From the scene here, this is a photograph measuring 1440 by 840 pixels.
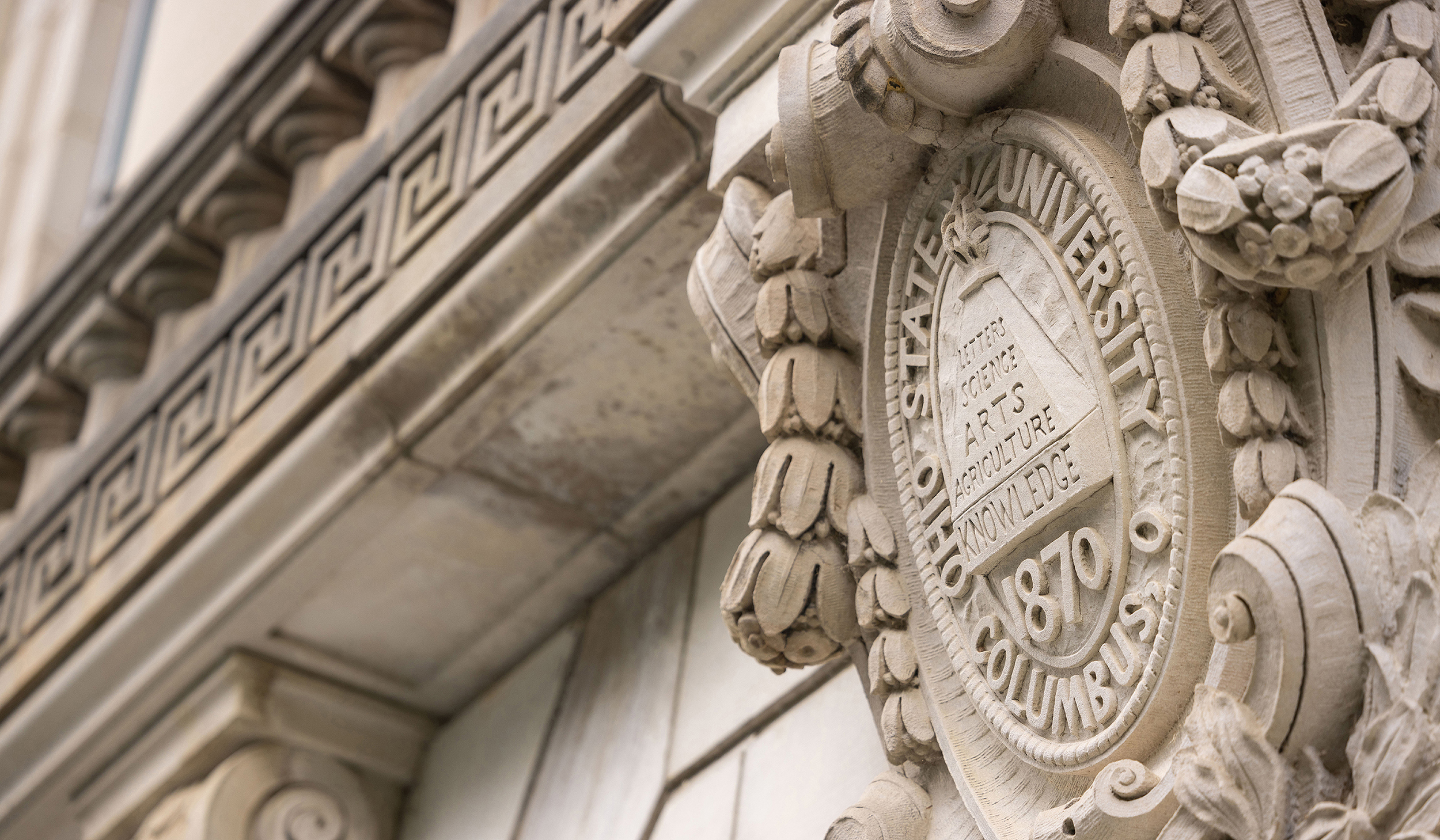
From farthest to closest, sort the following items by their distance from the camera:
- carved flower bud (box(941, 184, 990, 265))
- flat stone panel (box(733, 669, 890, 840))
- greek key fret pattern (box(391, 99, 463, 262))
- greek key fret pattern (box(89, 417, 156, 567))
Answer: greek key fret pattern (box(89, 417, 156, 567)), greek key fret pattern (box(391, 99, 463, 262)), flat stone panel (box(733, 669, 890, 840)), carved flower bud (box(941, 184, 990, 265))

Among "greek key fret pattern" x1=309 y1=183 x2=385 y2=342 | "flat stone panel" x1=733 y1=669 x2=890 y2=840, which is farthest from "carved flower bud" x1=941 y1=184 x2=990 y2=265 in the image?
"greek key fret pattern" x1=309 y1=183 x2=385 y2=342

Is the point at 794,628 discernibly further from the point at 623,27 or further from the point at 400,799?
the point at 400,799

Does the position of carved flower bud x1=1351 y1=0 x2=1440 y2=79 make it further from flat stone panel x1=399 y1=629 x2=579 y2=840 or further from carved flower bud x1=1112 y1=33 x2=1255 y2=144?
flat stone panel x1=399 y1=629 x2=579 y2=840

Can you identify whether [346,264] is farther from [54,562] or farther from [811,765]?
[811,765]

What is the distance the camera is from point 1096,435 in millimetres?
1052

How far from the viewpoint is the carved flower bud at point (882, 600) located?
125 centimetres

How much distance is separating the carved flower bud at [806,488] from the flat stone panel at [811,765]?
0.29 m

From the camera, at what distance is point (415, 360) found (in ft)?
6.44

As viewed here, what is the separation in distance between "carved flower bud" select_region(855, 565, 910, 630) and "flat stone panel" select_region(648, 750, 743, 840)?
1.65 ft

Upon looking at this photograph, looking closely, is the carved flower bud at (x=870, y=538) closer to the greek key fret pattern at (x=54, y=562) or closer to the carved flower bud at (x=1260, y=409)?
the carved flower bud at (x=1260, y=409)

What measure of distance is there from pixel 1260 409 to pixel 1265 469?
0.04 metres

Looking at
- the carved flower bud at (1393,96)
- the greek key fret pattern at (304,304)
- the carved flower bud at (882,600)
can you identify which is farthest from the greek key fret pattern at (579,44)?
the carved flower bud at (1393,96)

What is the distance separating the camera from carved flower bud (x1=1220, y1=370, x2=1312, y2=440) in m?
0.94

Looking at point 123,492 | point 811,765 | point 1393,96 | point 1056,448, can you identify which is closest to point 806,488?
point 1056,448
